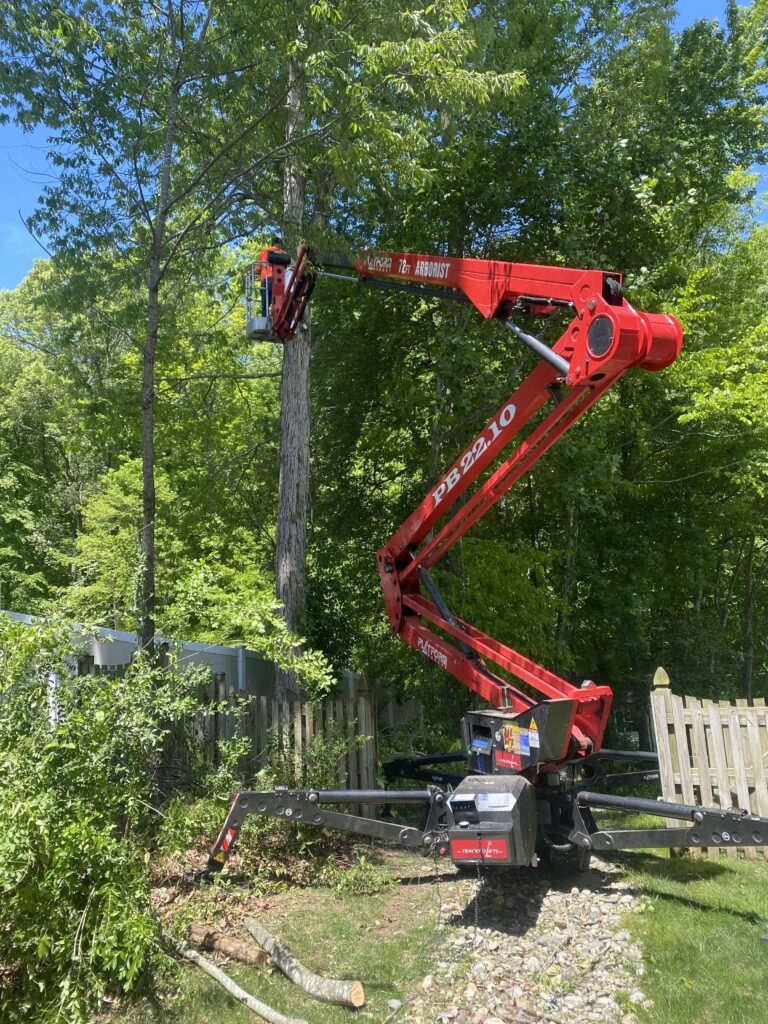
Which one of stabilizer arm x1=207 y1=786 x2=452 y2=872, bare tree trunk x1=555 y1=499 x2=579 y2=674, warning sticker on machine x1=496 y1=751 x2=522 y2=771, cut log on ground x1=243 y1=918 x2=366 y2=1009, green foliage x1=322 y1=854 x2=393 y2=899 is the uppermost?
bare tree trunk x1=555 y1=499 x2=579 y2=674

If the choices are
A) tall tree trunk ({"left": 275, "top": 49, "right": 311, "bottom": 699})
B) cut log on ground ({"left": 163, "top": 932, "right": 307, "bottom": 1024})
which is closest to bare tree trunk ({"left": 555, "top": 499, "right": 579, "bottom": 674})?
tall tree trunk ({"left": 275, "top": 49, "right": 311, "bottom": 699})

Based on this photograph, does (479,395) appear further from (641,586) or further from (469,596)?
(641,586)

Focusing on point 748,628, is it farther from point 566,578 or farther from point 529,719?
point 529,719

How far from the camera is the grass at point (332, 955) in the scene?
15.2 feet

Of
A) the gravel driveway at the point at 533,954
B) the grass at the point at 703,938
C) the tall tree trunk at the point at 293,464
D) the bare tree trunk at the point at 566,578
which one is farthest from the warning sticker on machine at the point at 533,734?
the bare tree trunk at the point at 566,578

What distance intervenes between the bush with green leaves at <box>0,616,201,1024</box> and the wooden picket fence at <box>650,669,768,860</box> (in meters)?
4.67

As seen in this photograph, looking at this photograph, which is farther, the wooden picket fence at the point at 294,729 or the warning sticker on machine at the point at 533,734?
the wooden picket fence at the point at 294,729

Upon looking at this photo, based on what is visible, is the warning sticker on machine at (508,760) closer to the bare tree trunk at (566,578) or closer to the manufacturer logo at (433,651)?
the manufacturer logo at (433,651)

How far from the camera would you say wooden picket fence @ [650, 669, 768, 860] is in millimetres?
7137

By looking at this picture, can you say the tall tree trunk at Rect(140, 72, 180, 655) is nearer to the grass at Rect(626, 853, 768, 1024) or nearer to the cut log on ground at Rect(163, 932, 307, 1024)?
the cut log on ground at Rect(163, 932, 307, 1024)

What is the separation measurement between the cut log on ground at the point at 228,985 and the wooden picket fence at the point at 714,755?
14.8ft

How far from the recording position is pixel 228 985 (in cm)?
484

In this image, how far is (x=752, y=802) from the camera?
7.20 meters

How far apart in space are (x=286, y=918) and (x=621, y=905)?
104 inches
